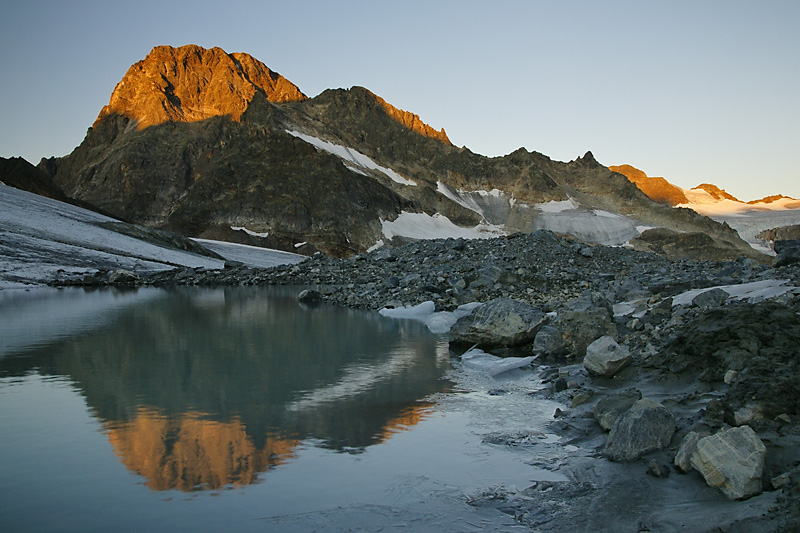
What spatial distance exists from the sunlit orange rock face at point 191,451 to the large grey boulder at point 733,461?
4.32m

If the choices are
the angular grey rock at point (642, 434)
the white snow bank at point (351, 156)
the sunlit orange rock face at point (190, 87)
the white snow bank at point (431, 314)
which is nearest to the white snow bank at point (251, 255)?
the white snow bank at point (431, 314)

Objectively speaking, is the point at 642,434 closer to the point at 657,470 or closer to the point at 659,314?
the point at 657,470

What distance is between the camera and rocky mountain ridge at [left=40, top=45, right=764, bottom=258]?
4006 inches

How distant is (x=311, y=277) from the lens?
37.9m

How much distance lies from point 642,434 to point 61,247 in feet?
160

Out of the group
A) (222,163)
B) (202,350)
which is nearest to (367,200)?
(222,163)

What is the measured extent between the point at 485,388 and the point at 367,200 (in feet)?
322

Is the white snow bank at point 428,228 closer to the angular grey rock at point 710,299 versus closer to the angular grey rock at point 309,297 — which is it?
the angular grey rock at point 309,297

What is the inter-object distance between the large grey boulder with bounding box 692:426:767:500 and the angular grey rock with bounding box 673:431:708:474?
13cm

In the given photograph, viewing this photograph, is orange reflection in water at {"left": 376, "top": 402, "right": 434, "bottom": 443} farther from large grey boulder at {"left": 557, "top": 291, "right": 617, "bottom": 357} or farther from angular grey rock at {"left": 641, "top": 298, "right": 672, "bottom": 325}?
angular grey rock at {"left": 641, "top": 298, "right": 672, "bottom": 325}

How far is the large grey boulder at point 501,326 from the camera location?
44.0 feet

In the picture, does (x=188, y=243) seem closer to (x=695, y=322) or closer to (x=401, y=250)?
(x=401, y=250)

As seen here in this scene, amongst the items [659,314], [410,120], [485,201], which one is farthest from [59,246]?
[410,120]

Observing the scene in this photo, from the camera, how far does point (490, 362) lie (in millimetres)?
12305
